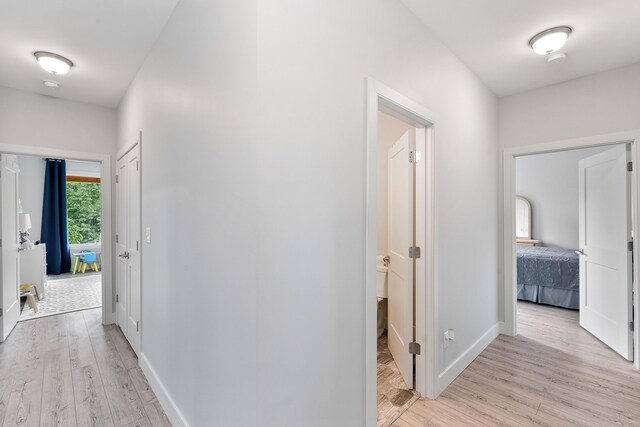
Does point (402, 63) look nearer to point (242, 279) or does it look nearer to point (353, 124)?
point (353, 124)

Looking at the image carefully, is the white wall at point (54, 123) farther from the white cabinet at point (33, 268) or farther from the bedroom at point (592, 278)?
the bedroom at point (592, 278)

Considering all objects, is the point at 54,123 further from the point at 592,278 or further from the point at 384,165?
the point at 592,278

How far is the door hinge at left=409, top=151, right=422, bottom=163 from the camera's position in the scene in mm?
2258

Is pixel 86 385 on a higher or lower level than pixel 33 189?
lower

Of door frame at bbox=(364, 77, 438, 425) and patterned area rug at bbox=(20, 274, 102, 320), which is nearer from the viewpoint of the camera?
door frame at bbox=(364, 77, 438, 425)

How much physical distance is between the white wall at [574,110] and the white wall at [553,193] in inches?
122

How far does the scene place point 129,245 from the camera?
305cm

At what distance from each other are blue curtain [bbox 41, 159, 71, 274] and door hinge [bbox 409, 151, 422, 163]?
7.43 meters

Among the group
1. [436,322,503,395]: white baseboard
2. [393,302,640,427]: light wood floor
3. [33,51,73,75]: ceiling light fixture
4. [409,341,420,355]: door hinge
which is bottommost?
[393,302,640,427]: light wood floor

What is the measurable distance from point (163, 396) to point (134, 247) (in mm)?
1400

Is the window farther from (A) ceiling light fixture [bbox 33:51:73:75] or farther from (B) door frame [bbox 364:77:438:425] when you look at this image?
(B) door frame [bbox 364:77:438:425]

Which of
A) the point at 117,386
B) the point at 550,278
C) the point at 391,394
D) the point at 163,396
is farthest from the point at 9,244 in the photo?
the point at 550,278

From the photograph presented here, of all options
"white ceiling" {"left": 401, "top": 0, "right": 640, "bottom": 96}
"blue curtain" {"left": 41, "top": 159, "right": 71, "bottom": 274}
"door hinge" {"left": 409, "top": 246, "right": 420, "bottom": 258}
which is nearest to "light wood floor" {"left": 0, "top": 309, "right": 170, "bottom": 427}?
"door hinge" {"left": 409, "top": 246, "right": 420, "bottom": 258}

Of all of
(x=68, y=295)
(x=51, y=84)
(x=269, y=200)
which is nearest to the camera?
(x=269, y=200)
